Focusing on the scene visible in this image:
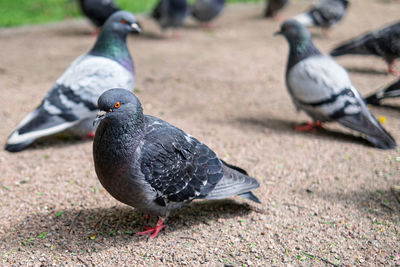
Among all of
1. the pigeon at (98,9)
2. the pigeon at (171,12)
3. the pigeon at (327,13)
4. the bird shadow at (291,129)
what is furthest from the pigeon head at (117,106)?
the pigeon at (327,13)

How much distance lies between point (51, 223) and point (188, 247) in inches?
45.8

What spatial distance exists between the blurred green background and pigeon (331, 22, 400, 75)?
21.0 feet

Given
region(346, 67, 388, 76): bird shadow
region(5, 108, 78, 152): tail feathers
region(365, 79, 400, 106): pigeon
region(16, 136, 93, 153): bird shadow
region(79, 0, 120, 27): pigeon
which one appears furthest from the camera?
region(79, 0, 120, 27): pigeon

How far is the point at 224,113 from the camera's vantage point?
5617mm

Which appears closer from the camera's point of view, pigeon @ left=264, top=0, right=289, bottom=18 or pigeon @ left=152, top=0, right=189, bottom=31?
pigeon @ left=152, top=0, right=189, bottom=31

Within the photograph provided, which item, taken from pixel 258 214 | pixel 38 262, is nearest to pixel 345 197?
pixel 258 214

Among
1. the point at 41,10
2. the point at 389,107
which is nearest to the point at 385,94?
the point at 389,107

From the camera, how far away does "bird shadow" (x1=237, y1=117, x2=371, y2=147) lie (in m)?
4.99

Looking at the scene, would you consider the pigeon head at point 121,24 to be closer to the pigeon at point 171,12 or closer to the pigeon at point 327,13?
the pigeon at point 171,12

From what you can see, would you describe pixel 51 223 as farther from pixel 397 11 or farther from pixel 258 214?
pixel 397 11

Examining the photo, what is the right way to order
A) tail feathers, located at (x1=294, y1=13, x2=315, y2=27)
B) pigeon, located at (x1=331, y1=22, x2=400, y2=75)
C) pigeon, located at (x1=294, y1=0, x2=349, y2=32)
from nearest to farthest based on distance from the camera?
pigeon, located at (x1=331, y1=22, x2=400, y2=75) → pigeon, located at (x1=294, y1=0, x2=349, y2=32) → tail feathers, located at (x1=294, y1=13, x2=315, y2=27)

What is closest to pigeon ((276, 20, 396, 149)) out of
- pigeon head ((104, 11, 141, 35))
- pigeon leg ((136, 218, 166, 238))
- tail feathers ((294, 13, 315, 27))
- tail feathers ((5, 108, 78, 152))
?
pigeon head ((104, 11, 141, 35))

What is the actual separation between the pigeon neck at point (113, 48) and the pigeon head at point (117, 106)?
6.67ft

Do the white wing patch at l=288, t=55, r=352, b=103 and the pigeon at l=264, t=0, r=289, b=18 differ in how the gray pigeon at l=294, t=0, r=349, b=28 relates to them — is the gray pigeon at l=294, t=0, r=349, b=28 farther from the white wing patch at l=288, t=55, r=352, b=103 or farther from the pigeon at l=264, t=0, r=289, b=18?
the white wing patch at l=288, t=55, r=352, b=103
